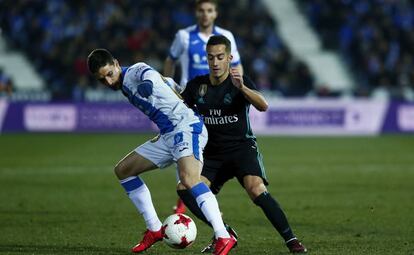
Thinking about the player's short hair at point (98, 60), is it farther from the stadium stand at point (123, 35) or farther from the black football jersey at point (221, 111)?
the stadium stand at point (123, 35)

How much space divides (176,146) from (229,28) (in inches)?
814

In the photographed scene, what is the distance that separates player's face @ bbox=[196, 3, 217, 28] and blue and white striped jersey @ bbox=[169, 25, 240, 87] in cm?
18

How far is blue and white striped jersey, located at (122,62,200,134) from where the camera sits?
7.60 meters

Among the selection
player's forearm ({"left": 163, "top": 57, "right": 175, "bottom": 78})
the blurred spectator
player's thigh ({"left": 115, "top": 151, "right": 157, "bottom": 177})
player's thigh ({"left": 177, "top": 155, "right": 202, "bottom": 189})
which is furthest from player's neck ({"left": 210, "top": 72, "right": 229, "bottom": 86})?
the blurred spectator

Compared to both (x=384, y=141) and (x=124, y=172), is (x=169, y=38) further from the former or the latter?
(x=124, y=172)

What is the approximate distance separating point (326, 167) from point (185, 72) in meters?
6.07

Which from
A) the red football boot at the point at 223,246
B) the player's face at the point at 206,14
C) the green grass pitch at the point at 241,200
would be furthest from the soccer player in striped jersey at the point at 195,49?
the red football boot at the point at 223,246

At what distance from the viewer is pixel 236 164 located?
26.0 ft

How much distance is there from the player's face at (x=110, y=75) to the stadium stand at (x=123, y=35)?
18.4 metres

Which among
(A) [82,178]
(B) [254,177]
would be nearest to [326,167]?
(A) [82,178]

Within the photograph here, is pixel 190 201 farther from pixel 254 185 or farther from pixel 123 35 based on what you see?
pixel 123 35

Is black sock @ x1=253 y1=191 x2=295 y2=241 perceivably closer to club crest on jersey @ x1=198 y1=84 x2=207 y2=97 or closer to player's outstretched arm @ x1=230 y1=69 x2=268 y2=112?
player's outstretched arm @ x1=230 y1=69 x2=268 y2=112

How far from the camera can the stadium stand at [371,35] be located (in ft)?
89.7

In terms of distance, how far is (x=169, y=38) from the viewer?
28000mm
